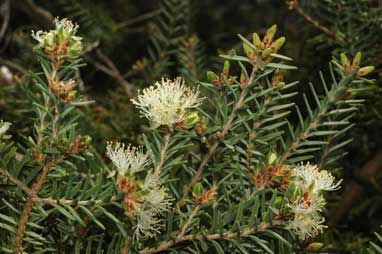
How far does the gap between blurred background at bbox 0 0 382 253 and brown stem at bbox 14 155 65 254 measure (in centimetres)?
30

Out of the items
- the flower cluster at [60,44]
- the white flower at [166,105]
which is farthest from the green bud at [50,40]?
the white flower at [166,105]

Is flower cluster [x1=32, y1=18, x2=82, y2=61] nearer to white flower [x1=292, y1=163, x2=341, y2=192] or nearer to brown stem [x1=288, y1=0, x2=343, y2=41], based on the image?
white flower [x1=292, y1=163, x2=341, y2=192]

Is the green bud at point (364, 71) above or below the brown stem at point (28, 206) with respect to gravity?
above

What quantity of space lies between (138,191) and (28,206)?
14 centimetres

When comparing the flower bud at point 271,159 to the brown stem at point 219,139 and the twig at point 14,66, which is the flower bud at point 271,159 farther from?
the twig at point 14,66

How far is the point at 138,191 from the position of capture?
65 cm

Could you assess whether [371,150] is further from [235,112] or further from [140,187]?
[140,187]

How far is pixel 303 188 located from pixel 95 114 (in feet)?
2.26

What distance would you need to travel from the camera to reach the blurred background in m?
1.08

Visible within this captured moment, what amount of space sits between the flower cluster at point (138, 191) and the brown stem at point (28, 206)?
0.25ft

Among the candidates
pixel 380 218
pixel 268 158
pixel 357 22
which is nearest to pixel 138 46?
pixel 357 22

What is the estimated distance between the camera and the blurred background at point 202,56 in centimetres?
108

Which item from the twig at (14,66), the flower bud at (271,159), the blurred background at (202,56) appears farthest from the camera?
the twig at (14,66)

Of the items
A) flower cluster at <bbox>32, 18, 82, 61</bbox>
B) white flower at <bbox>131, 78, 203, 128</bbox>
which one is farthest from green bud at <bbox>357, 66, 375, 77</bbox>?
flower cluster at <bbox>32, 18, 82, 61</bbox>
